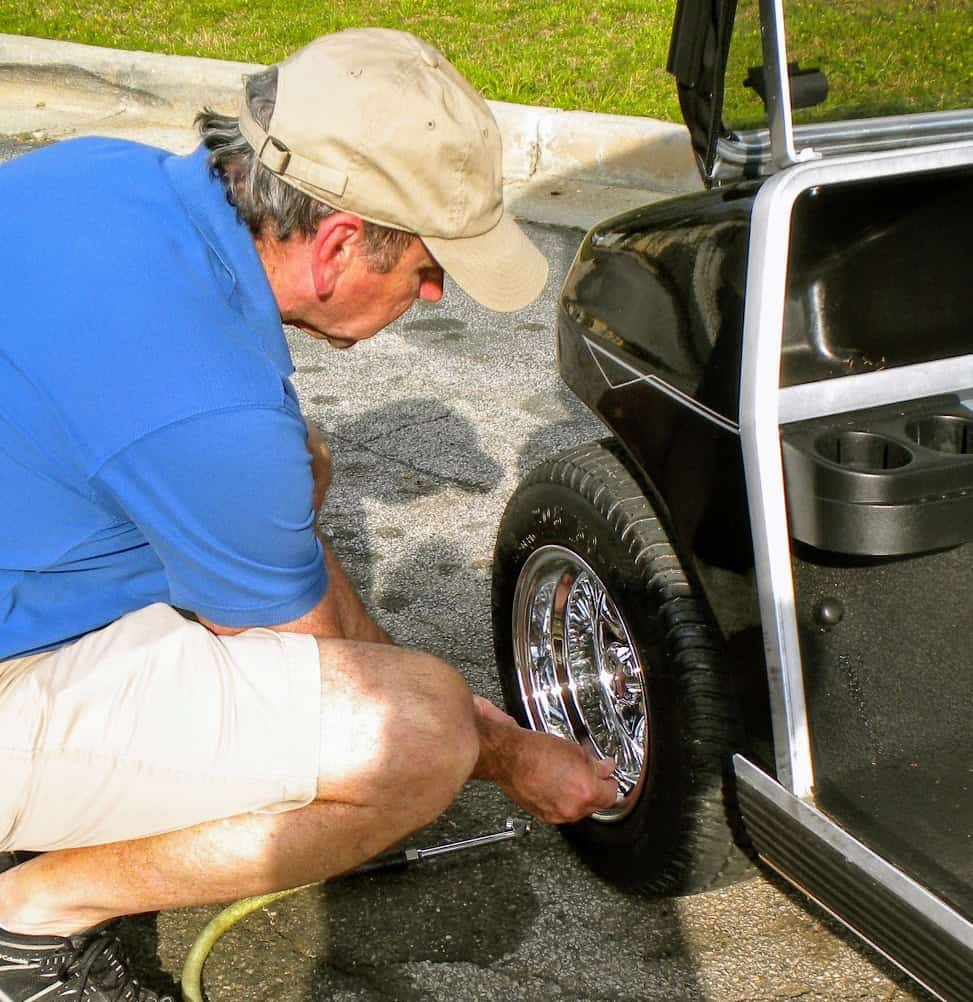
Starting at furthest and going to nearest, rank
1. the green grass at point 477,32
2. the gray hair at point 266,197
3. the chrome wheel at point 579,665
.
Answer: the green grass at point 477,32 < the chrome wheel at point 579,665 < the gray hair at point 266,197

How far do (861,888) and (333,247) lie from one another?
1174 mm

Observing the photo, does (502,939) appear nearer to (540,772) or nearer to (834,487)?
(540,772)

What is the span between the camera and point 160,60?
8.84 m

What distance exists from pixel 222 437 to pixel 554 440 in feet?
8.44

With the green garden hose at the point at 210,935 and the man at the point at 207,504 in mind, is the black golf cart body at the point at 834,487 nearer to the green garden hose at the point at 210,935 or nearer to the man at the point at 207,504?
the man at the point at 207,504

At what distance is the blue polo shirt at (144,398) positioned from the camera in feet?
6.07

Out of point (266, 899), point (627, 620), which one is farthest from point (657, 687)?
point (266, 899)

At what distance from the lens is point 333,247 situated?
6.65 ft

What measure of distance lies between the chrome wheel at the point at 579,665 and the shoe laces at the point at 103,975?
2.81ft

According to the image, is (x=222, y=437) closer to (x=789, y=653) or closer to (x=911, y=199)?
(x=789, y=653)

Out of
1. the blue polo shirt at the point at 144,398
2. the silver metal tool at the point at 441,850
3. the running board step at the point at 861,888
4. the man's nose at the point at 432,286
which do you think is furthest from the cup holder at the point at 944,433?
the silver metal tool at the point at 441,850

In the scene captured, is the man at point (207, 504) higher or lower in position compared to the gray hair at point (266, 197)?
lower

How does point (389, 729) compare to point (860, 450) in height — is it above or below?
below

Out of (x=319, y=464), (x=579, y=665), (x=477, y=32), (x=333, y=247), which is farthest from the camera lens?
(x=477, y=32)
